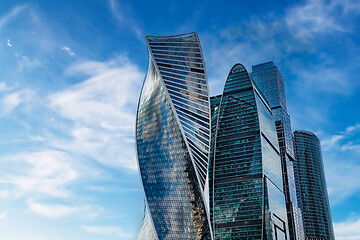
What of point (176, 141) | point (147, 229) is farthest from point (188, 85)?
point (147, 229)

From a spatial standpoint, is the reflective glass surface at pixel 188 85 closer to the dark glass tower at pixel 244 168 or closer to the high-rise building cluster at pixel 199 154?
the high-rise building cluster at pixel 199 154

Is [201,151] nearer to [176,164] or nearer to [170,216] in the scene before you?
[176,164]

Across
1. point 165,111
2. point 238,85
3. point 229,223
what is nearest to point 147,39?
point 165,111

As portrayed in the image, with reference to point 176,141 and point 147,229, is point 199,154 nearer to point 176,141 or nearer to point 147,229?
point 176,141

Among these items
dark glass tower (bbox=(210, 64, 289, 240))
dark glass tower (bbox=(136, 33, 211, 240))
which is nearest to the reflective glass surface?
dark glass tower (bbox=(136, 33, 211, 240))

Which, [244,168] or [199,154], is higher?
[244,168]

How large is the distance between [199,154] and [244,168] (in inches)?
1397

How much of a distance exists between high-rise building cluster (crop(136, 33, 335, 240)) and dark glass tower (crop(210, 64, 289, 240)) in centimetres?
36

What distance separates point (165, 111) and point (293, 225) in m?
106

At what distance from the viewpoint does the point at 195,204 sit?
11606cm

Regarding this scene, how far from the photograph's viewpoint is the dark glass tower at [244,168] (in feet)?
457

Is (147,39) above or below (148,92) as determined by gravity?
above

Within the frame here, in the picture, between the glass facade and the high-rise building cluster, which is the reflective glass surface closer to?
the high-rise building cluster

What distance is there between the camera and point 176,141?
388 feet
